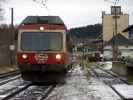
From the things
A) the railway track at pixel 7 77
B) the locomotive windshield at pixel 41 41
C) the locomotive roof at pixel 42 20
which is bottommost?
the railway track at pixel 7 77

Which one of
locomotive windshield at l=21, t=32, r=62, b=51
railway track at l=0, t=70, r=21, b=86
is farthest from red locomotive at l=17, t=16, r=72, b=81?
railway track at l=0, t=70, r=21, b=86

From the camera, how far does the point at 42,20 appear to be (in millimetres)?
27891

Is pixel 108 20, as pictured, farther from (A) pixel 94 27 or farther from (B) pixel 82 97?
(B) pixel 82 97

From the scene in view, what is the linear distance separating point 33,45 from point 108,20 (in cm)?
13352

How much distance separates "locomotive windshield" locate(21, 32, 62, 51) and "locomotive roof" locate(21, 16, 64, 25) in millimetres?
738

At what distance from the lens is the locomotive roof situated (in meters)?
27.7

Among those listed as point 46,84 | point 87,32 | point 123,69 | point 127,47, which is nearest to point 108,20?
point 87,32

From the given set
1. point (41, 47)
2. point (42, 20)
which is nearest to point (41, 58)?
point (41, 47)

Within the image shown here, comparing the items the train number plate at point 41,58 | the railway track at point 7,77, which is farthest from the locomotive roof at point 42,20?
the railway track at point 7,77

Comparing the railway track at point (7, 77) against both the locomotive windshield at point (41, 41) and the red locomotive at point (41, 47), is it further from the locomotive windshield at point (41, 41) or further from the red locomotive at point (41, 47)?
the locomotive windshield at point (41, 41)

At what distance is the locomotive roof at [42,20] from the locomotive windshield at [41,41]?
2.42ft

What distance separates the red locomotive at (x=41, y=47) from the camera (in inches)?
1049

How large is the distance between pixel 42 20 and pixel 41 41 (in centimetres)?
142

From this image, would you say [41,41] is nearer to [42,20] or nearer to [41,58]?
[41,58]
